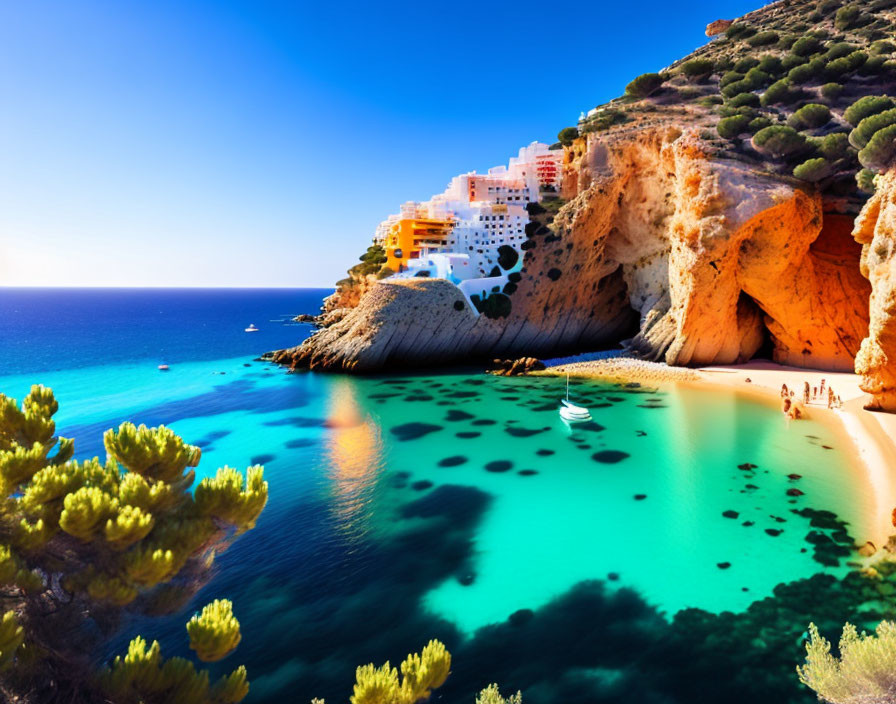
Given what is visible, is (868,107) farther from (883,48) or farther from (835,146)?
(883,48)

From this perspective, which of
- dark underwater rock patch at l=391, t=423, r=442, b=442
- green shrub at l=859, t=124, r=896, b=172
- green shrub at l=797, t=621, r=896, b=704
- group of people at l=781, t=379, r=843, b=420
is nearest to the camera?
green shrub at l=797, t=621, r=896, b=704

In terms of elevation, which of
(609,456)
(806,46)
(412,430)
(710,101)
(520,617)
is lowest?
(520,617)

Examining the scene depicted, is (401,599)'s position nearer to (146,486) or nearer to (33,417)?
(146,486)

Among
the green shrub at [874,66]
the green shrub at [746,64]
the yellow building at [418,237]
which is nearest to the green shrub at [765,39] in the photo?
the green shrub at [746,64]

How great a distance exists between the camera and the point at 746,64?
45.0 meters

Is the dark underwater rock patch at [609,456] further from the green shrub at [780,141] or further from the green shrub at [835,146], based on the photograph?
the green shrub at [780,141]

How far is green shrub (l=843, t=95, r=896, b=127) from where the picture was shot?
93.2 feet

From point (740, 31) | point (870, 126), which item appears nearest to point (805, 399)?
point (870, 126)

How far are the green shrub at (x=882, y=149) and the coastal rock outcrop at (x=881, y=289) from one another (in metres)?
1.51

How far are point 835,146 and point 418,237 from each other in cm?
3657

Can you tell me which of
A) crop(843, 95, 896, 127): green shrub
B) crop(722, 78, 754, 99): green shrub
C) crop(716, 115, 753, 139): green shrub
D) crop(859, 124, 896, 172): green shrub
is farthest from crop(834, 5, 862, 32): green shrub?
crop(859, 124, 896, 172): green shrub

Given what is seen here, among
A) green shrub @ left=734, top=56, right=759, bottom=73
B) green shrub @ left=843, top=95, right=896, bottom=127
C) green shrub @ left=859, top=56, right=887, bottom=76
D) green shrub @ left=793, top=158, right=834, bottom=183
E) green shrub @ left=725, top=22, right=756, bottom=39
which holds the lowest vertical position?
green shrub @ left=793, top=158, right=834, bottom=183

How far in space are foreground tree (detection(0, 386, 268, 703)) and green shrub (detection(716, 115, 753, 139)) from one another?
1671 inches

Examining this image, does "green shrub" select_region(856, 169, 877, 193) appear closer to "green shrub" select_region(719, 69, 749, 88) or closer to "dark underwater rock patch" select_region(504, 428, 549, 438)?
"dark underwater rock patch" select_region(504, 428, 549, 438)
